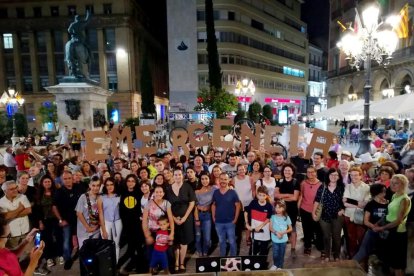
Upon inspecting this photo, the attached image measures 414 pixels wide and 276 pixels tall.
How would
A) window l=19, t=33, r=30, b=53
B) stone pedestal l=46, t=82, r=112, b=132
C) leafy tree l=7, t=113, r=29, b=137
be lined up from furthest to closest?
window l=19, t=33, r=30, b=53 < leafy tree l=7, t=113, r=29, b=137 < stone pedestal l=46, t=82, r=112, b=132

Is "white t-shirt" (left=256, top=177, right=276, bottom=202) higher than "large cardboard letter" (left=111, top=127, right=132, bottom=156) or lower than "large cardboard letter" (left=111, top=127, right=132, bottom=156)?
lower

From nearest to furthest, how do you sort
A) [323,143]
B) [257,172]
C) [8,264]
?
1. [8,264]
2. [257,172]
3. [323,143]

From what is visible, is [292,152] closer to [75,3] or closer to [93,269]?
[93,269]

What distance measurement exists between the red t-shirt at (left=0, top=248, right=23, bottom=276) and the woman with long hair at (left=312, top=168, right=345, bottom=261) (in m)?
→ 4.85

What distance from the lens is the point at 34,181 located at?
7887 mm

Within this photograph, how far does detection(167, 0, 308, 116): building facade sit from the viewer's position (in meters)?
48.2

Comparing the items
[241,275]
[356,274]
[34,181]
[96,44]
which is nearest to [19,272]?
[241,275]

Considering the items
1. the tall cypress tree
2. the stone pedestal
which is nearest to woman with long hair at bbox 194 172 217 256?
the stone pedestal

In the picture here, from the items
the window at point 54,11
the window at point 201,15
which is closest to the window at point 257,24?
the window at point 201,15

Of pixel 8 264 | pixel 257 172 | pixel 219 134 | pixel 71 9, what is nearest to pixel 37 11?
pixel 71 9

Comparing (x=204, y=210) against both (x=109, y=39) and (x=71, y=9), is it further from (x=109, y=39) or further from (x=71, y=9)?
(x=71, y=9)

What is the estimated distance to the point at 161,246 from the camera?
5.65 m

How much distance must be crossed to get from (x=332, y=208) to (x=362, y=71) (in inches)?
1590

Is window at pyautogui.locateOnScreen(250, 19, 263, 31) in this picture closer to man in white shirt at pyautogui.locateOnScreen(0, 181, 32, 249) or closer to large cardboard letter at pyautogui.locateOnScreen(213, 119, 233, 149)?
large cardboard letter at pyautogui.locateOnScreen(213, 119, 233, 149)
